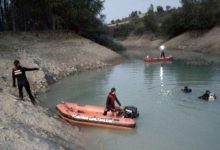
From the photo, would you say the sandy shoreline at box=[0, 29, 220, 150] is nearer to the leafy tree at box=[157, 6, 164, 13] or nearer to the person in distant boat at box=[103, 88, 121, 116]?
the person in distant boat at box=[103, 88, 121, 116]

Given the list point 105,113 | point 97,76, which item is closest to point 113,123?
point 105,113

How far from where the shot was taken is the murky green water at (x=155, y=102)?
42.7 feet

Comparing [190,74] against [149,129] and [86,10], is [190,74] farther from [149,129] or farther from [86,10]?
[86,10]

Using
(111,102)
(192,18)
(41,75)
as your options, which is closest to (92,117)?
(111,102)

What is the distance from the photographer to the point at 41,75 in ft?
77.5

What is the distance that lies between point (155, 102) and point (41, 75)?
8.95 m

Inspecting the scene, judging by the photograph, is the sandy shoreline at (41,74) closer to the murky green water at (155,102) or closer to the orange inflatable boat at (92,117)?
the orange inflatable boat at (92,117)

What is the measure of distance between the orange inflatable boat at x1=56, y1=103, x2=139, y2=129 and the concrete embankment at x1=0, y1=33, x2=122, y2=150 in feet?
2.58

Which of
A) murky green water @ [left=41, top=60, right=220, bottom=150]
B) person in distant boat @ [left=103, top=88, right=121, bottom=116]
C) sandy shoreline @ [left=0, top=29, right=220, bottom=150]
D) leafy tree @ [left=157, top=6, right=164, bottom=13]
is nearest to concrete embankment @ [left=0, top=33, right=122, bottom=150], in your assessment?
sandy shoreline @ [left=0, top=29, right=220, bottom=150]

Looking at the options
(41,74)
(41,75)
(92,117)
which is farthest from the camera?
(41,74)

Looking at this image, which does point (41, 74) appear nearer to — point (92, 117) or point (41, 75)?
point (41, 75)

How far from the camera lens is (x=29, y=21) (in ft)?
157

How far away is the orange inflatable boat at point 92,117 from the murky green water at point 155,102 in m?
0.32

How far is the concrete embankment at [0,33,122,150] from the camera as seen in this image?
11.0 metres
